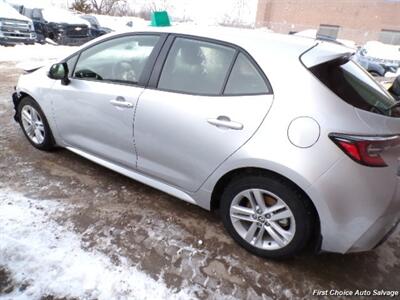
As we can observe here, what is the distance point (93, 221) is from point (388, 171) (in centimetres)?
226

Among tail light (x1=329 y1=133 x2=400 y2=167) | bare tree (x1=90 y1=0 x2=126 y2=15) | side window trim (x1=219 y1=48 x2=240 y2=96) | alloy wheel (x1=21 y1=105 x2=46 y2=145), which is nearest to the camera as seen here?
tail light (x1=329 y1=133 x2=400 y2=167)

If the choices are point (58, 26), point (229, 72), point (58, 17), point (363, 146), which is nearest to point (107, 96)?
point (229, 72)

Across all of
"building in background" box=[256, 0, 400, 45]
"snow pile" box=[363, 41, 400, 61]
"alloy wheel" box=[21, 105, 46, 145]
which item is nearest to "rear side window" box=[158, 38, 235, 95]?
"alloy wheel" box=[21, 105, 46, 145]

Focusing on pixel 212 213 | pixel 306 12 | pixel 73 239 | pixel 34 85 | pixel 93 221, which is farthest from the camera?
pixel 306 12

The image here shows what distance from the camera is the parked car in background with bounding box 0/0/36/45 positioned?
1166 cm

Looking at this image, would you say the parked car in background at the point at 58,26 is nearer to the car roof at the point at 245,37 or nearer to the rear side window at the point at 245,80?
the car roof at the point at 245,37

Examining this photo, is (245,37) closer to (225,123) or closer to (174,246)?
(225,123)

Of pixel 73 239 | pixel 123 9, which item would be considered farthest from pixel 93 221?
pixel 123 9

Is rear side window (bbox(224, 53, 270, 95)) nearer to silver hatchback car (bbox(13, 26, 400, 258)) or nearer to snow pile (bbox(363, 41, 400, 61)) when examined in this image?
silver hatchback car (bbox(13, 26, 400, 258))

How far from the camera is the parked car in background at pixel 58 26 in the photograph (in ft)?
46.3

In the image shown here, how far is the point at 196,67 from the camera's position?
256cm

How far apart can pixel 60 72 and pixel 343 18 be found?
38.8 meters

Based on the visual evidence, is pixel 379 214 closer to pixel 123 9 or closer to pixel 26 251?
pixel 26 251

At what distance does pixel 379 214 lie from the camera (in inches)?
81.4
